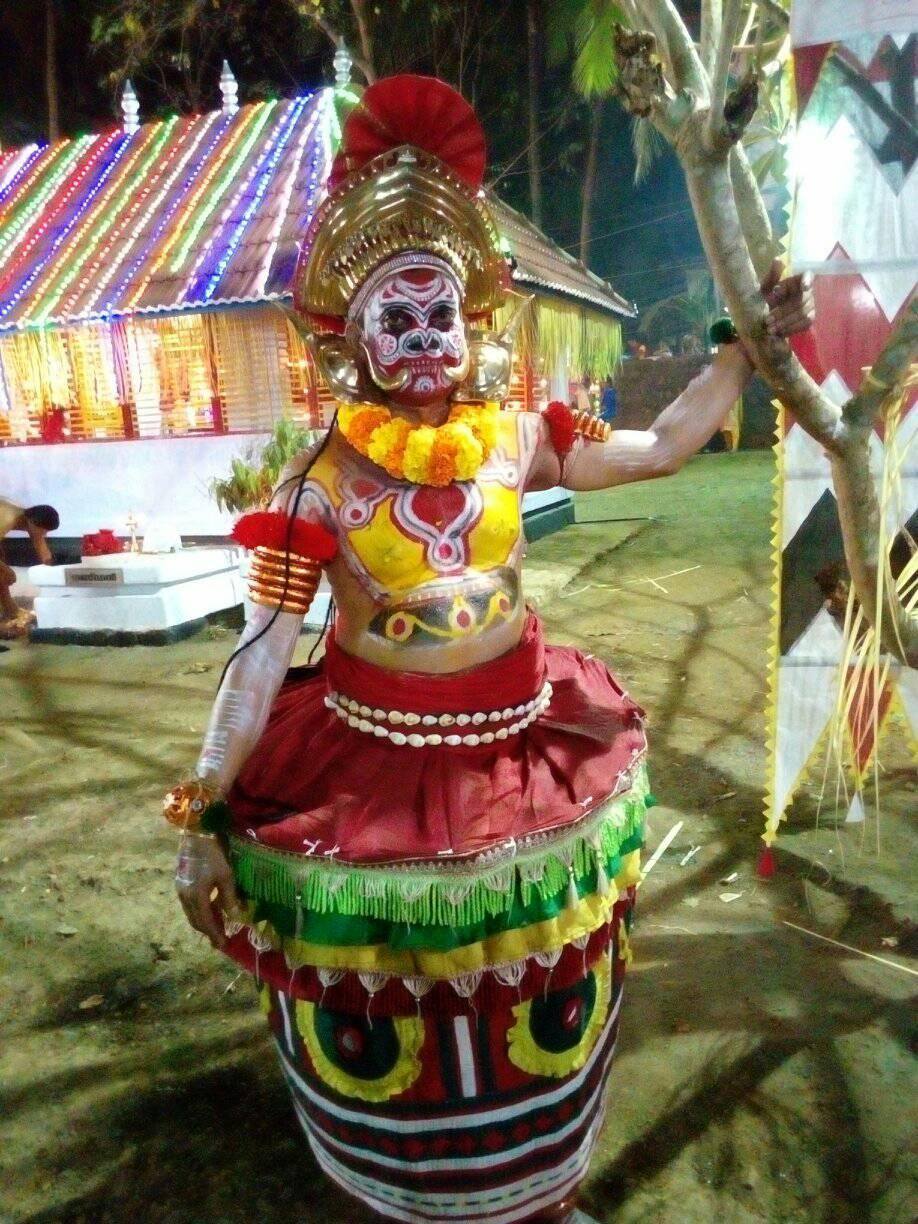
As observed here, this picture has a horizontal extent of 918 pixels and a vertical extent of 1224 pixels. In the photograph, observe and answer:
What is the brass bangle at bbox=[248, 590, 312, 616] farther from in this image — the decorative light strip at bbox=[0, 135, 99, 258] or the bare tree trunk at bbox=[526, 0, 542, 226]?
the bare tree trunk at bbox=[526, 0, 542, 226]

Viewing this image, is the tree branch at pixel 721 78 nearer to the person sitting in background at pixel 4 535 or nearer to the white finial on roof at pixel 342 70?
the person sitting in background at pixel 4 535

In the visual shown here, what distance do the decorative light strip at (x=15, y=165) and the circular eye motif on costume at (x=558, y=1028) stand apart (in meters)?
10.8

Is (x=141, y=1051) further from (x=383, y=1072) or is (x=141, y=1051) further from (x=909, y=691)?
(x=909, y=691)

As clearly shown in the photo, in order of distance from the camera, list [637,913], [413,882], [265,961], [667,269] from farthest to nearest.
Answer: [667,269]
[637,913]
[265,961]
[413,882]

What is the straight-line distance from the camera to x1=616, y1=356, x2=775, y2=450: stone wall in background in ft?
62.1

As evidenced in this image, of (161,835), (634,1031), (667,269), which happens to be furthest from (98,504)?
(667,269)

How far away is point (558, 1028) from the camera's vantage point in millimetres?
1767

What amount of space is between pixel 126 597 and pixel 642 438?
6.04 meters

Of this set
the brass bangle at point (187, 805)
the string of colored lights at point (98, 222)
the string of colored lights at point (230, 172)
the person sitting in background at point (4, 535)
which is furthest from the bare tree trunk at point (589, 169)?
the brass bangle at point (187, 805)

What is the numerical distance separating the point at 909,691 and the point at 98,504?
8.40 meters

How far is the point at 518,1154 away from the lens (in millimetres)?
1822

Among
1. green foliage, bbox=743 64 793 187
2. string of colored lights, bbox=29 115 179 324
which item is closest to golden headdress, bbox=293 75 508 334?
green foliage, bbox=743 64 793 187

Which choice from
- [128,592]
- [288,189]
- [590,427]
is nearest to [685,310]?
[288,189]

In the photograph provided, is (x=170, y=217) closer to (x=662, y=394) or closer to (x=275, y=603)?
(x=275, y=603)
